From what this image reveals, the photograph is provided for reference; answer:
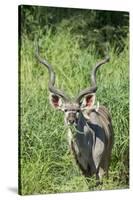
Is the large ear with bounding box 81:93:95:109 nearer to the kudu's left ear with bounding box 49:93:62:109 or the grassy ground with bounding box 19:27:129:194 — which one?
the grassy ground with bounding box 19:27:129:194

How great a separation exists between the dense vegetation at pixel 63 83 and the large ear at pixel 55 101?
4 cm

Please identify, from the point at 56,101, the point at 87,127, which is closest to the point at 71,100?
the point at 56,101

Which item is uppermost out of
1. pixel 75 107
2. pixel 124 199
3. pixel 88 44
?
pixel 88 44

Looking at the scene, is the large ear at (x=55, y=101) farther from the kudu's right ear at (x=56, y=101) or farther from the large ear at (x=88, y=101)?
the large ear at (x=88, y=101)

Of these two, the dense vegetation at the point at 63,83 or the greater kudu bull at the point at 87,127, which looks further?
the greater kudu bull at the point at 87,127

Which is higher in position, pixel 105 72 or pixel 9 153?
pixel 105 72

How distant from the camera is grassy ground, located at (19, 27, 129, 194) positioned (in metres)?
4.54

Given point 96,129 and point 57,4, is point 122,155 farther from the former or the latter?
point 57,4

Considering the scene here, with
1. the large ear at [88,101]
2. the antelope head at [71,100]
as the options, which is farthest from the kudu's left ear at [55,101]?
the large ear at [88,101]

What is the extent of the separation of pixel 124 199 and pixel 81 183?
0.35 metres

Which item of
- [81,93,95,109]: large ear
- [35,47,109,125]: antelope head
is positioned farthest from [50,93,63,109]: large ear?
[81,93,95,109]: large ear

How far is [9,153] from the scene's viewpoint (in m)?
4.53

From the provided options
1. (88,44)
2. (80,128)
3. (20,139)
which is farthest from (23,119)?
(88,44)

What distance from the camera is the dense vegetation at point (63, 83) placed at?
4535 millimetres
